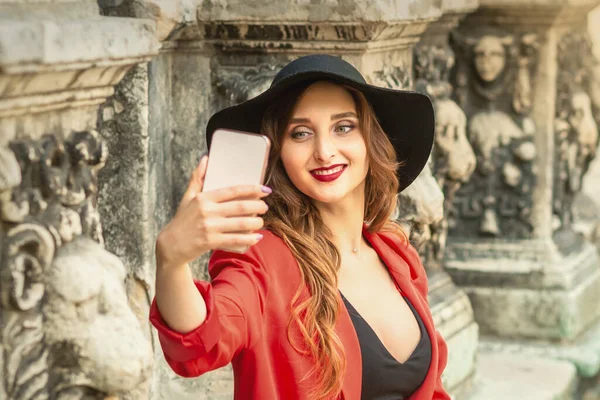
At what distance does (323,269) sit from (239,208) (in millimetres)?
550

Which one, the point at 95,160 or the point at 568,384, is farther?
the point at 568,384

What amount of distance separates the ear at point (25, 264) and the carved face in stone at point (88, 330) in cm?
3

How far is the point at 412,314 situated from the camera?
2.56 metres

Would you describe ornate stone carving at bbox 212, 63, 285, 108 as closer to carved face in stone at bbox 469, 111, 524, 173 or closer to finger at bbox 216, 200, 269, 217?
finger at bbox 216, 200, 269, 217

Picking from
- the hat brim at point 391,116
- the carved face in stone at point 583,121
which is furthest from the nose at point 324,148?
the carved face in stone at point 583,121

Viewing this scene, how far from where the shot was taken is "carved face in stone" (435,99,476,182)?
13.5 ft

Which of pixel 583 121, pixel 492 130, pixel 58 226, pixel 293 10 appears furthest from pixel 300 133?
pixel 583 121

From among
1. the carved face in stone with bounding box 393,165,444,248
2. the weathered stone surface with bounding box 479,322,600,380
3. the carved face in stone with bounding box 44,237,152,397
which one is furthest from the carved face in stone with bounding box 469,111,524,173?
the carved face in stone with bounding box 44,237,152,397

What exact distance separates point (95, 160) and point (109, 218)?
0.56 meters

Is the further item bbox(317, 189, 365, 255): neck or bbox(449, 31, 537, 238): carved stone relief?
bbox(449, 31, 537, 238): carved stone relief

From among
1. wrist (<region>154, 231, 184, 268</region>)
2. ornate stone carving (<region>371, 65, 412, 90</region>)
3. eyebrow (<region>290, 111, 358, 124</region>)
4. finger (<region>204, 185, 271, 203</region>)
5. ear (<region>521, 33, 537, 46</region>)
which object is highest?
ear (<region>521, 33, 537, 46</region>)

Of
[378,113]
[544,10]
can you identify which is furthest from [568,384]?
[378,113]

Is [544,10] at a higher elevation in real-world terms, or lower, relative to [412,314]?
higher

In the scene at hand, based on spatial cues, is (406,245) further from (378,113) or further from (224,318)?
(224,318)
